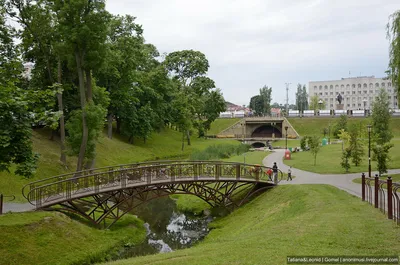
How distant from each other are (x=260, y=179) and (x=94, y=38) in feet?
51.8

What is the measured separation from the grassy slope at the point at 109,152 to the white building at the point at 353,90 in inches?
4039

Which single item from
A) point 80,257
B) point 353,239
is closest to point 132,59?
point 80,257

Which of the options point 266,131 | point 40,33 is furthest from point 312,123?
point 40,33

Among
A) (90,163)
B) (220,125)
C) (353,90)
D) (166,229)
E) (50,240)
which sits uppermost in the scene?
(353,90)

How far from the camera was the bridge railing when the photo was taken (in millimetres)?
19766

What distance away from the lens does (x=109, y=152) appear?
44219mm

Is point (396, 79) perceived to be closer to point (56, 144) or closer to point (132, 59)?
point (132, 59)

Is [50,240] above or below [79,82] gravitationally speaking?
below

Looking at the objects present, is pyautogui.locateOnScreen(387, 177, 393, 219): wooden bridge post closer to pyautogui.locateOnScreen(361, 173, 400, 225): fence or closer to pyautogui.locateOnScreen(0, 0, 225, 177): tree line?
pyautogui.locateOnScreen(361, 173, 400, 225): fence

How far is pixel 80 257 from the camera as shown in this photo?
16188 mm

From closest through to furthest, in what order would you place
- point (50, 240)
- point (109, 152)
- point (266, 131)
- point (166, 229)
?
point (50, 240)
point (166, 229)
point (109, 152)
point (266, 131)

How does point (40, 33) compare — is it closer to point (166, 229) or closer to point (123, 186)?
point (123, 186)
